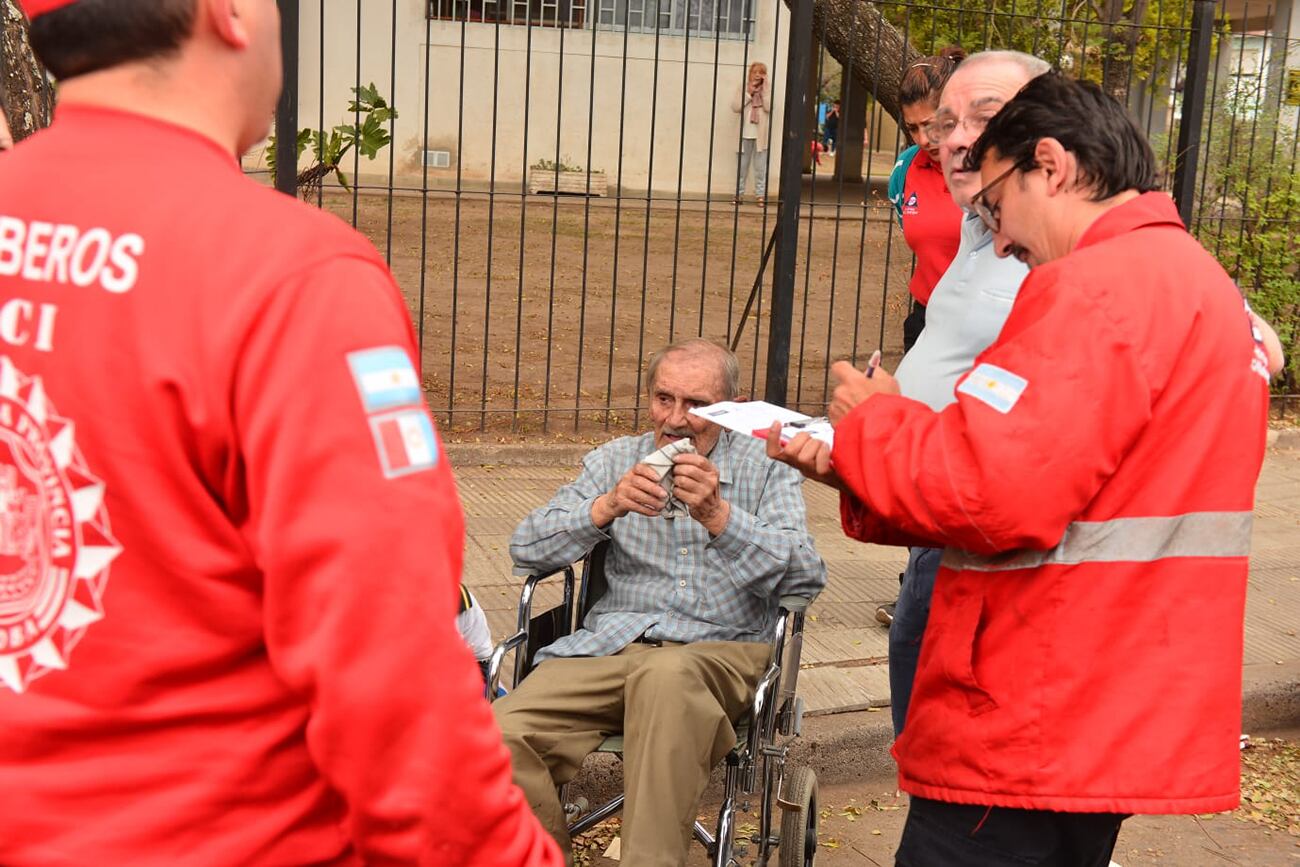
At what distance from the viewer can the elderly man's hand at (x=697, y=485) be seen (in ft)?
10.9

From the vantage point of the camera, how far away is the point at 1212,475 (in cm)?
204

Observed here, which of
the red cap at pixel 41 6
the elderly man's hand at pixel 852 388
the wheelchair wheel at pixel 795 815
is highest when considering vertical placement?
the red cap at pixel 41 6

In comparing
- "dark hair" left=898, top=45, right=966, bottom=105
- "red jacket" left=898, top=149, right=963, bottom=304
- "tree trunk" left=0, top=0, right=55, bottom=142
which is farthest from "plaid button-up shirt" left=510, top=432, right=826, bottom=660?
"tree trunk" left=0, top=0, right=55, bottom=142

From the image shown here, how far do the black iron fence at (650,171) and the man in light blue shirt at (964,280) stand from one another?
1512 mm

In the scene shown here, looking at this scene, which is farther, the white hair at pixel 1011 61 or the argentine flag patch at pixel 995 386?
the white hair at pixel 1011 61

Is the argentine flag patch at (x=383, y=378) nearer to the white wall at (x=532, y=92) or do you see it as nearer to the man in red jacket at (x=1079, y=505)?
the man in red jacket at (x=1079, y=505)

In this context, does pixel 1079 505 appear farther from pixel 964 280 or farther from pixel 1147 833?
pixel 1147 833

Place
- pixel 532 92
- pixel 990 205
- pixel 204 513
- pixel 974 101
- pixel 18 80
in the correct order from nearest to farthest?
pixel 204 513
pixel 990 205
pixel 974 101
pixel 18 80
pixel 532 92

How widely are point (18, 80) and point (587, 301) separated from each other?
26.5 feet

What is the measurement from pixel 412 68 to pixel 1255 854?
17.5m

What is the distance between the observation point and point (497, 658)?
3.22 m

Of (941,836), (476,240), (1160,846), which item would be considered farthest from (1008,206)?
(476,240)

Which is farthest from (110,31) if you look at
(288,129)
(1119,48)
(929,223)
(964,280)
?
(1119,48)

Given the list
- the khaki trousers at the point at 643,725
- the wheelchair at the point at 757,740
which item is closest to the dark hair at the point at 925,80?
the wheelchair at the point at 757,740
